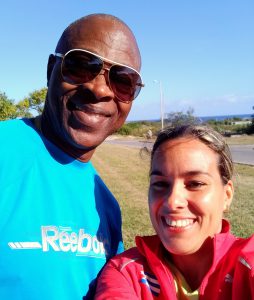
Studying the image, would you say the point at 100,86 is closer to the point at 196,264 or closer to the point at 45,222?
the point at 45,222

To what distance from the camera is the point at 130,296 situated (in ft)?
5.73

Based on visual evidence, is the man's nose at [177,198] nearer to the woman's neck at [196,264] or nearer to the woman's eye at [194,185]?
the woman's eye at [194,185]

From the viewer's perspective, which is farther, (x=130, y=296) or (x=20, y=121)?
(x=20, y=121)

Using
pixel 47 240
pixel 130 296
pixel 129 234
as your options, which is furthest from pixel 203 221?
pixel 129 234

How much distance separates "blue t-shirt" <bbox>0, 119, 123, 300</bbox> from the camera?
65.6 inches

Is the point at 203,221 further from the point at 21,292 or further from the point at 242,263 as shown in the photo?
the point at 21,292

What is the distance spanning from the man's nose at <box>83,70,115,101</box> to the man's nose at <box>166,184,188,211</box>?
0.63 metres

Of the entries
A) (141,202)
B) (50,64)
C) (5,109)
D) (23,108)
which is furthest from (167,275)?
(23,108)

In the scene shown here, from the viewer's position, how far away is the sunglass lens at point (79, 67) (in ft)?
6.85

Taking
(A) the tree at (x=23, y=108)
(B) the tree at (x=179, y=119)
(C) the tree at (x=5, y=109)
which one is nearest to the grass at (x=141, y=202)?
(B) the tree at (x=179, y=119)

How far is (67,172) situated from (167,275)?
70 cm

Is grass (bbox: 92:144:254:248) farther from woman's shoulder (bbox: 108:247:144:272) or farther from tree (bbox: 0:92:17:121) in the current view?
tree (bbox: 0:92:17:121)

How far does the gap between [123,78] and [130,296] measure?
44.8 inches

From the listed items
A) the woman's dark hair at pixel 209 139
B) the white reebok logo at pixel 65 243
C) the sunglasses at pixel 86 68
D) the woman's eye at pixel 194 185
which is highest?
the sunglasses at pixel 86 68
